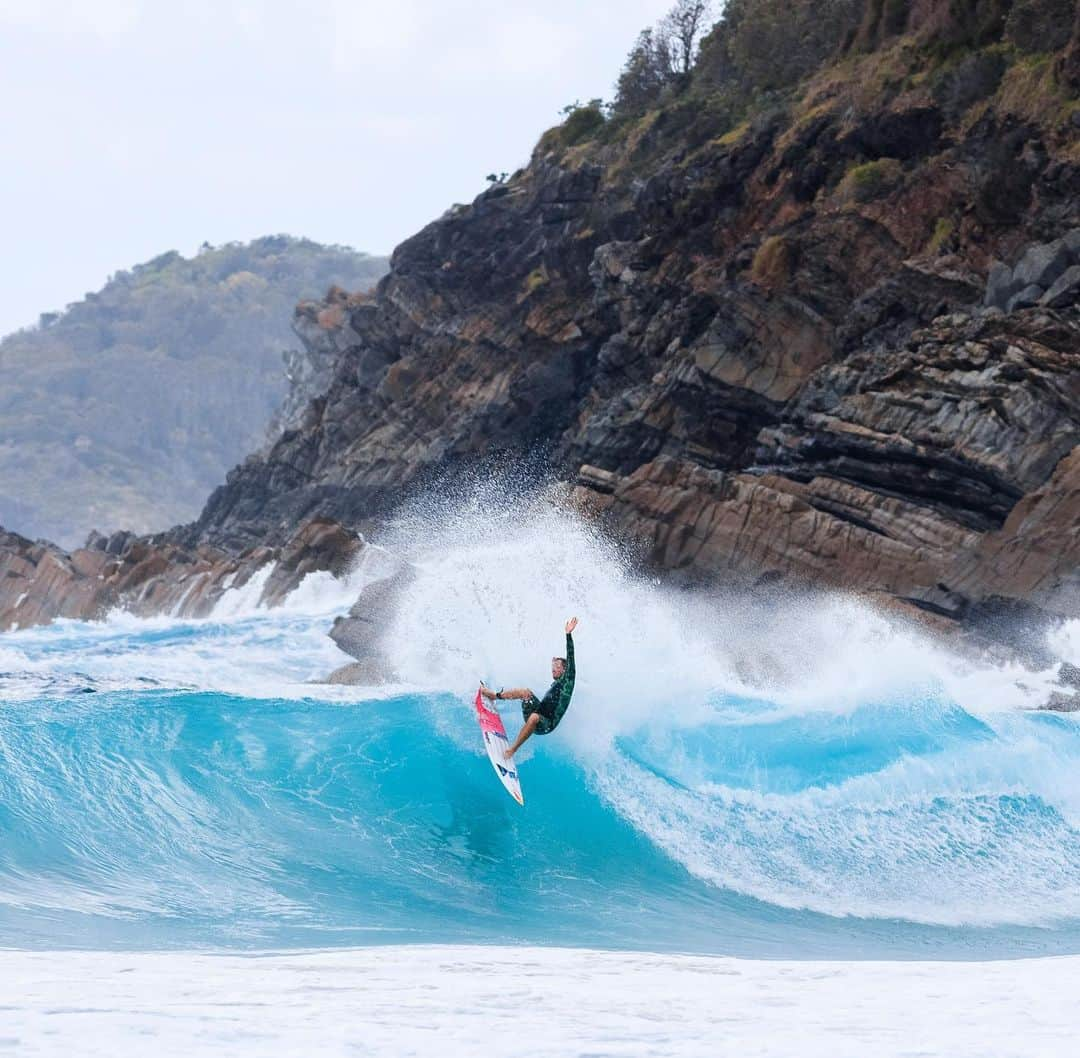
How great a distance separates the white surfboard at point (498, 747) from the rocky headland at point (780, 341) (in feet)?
32.2

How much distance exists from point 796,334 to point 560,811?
20355 mm

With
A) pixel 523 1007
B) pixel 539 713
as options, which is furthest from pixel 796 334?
pixel 523 1007

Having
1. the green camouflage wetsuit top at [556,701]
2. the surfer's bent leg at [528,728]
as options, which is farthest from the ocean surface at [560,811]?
the green camouflage wetsuit top at [556,701]

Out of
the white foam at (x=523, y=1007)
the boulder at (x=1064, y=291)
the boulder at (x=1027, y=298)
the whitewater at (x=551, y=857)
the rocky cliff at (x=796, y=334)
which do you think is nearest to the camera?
the white foam at (x=523, y=1007)

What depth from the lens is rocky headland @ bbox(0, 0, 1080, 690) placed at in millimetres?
21938

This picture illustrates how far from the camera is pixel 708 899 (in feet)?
35.3

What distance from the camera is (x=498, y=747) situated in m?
12.8

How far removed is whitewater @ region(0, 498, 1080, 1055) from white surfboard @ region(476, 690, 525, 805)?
318 millimetres

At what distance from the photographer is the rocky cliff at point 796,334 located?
2194cm

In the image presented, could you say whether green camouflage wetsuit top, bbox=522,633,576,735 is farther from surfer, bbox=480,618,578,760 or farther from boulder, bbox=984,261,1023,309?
boulder, bbox=984,261,1023,309


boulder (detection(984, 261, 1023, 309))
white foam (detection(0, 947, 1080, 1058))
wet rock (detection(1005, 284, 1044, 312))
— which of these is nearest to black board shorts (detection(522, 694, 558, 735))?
white foam (detection(0, 947, 1080, 1058))

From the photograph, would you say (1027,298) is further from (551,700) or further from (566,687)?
(551,700)

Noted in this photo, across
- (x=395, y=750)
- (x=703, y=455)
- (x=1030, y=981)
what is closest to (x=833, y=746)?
Answer: (x=395, y=750)

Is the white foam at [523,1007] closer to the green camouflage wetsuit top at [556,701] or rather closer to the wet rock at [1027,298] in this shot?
the green camouflage wetsuit top at [556,701]
